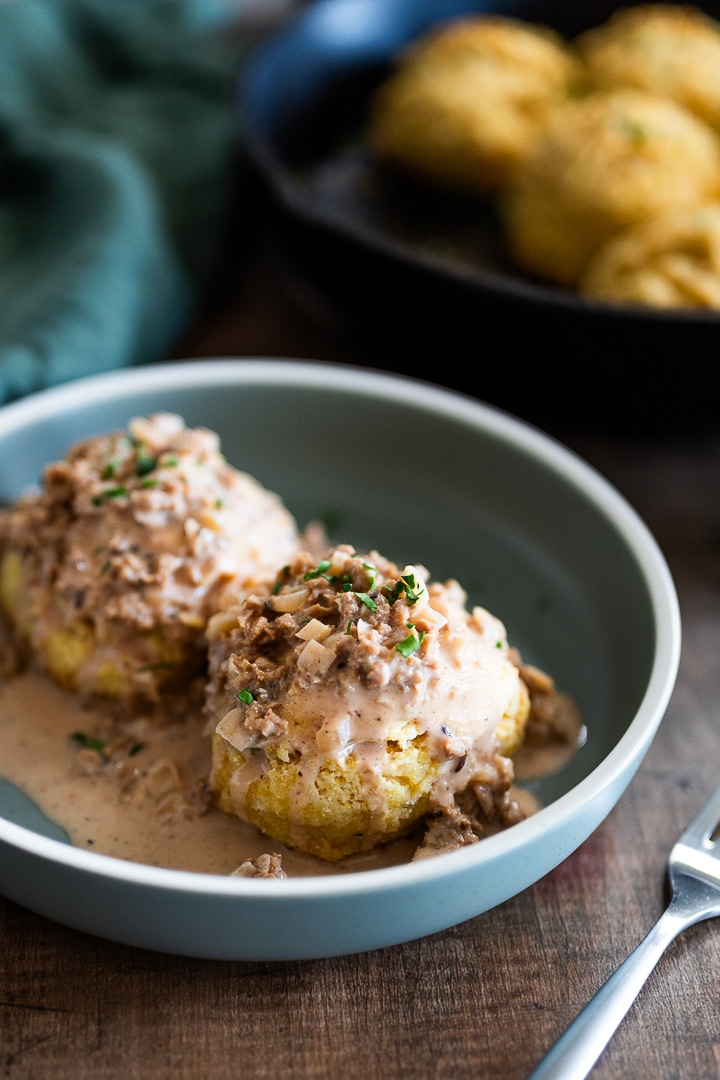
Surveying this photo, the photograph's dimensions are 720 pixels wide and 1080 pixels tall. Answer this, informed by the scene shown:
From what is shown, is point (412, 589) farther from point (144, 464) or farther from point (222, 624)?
point (144, 464)

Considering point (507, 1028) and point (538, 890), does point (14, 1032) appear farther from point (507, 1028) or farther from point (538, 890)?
point (538, 890)

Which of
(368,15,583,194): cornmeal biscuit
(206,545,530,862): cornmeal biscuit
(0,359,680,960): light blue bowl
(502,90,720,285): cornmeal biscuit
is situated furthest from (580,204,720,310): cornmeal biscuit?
(206,545,530,862): cornmeal biscuit

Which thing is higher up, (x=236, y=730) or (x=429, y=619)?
(x=429, y=619)

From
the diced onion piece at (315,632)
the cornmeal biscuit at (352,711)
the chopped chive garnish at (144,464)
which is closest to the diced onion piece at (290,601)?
the cornmeal biscuit at (352,711)

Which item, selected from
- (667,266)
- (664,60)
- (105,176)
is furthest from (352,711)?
(664,60)

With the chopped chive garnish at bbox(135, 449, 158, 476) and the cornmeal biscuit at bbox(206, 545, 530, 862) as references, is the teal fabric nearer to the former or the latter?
the chopped chive garnish at bbox(135, 449, 158, 476)

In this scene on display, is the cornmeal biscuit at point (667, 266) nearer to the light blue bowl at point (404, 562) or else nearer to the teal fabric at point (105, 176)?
the light blue bowl at point (404, 562)
